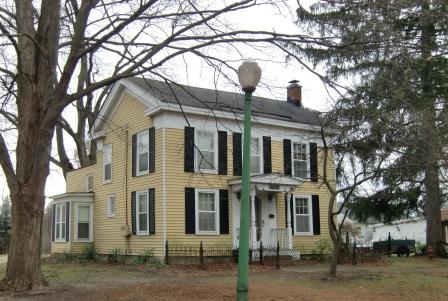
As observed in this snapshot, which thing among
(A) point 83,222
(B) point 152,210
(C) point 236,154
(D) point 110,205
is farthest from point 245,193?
(A) point 83,222

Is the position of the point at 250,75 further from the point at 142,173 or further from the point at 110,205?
the point at 110,205

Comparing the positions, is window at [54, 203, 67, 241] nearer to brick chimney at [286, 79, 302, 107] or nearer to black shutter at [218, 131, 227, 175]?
black shutter at [218, 131, 227, 175]

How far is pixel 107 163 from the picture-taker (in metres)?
25.7

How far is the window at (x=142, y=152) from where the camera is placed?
2234 cm

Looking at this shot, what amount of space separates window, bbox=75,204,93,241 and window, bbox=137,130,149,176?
5.17 metres

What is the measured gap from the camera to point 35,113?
12.4 metres

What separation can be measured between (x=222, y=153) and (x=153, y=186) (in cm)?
300

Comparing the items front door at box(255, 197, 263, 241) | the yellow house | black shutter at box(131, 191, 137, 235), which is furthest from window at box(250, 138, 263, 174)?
black shutter at box(131, 191, 137, 235)

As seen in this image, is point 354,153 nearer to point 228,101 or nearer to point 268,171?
point 268,171

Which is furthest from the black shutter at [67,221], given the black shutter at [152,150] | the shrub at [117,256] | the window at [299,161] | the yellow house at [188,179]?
the window at [299,161]

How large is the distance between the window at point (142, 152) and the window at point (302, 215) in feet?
21.7

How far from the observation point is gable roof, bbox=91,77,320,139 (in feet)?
70.6

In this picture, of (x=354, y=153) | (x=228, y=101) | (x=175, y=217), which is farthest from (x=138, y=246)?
(x=354, y=153)

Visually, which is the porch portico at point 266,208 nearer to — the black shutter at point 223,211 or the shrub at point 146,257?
the black shutter at point 223,211
